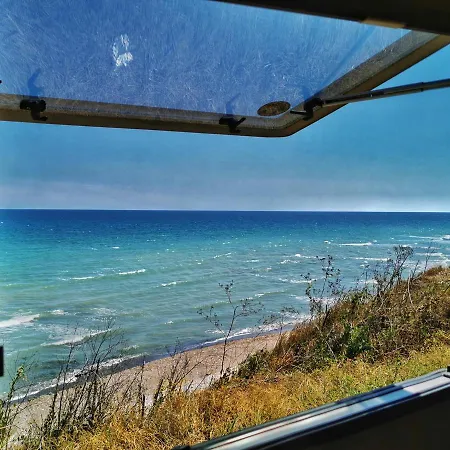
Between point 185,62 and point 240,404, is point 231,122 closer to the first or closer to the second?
point 185,62

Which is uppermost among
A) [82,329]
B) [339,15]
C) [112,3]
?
[112,3]

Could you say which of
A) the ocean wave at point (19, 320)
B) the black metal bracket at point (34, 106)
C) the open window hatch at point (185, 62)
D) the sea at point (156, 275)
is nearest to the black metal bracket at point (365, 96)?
the open window hatch at point (185, 62)

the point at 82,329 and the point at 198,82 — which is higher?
the point at 198,82

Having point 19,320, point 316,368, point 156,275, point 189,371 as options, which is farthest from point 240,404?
point 156,275

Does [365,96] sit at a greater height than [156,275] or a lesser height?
greater

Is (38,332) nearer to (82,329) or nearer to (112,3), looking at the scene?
(82,329)

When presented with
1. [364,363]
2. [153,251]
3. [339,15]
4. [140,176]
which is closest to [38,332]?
[364,363]
